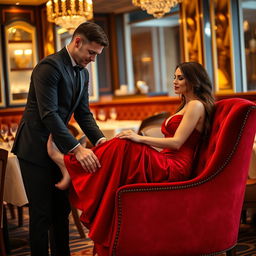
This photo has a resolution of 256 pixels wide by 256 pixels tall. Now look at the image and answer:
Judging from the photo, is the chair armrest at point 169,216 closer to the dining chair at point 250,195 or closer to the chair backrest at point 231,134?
the chair backrest at point 231,134

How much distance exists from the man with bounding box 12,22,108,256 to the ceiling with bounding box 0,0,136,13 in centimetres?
665

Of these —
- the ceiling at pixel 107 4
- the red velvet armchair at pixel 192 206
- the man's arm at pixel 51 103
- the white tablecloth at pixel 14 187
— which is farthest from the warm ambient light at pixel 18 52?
the red velvet armchair at pixel 192 206

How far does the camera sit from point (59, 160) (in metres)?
2.65

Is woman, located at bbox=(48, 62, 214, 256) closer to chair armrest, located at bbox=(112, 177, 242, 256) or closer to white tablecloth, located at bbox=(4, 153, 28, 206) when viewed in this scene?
chair armrest, located at bbox=(112, 177, 242, 256)

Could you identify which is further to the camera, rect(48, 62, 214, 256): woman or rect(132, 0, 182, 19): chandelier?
rect(132, 0, 182, 19): chandelier

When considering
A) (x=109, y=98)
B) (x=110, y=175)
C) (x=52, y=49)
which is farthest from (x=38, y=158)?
(x=109, y=98)

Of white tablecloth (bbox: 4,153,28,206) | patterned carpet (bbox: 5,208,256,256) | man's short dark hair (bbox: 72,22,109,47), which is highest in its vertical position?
man's short dark hair (bbox: 72,22,109,47)

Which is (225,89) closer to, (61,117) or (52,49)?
(52,49)

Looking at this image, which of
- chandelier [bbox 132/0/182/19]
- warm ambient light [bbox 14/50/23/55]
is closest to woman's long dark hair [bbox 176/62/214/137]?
chandelier [bbox 132/0/182/19]

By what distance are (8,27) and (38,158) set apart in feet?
22.7

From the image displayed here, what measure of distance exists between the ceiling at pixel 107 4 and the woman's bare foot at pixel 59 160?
269 inches

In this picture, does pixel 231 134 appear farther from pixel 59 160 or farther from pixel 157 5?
pixel 157 5

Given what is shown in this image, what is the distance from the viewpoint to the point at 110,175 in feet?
8.48

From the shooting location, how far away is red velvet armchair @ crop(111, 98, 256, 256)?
253 centimetres
